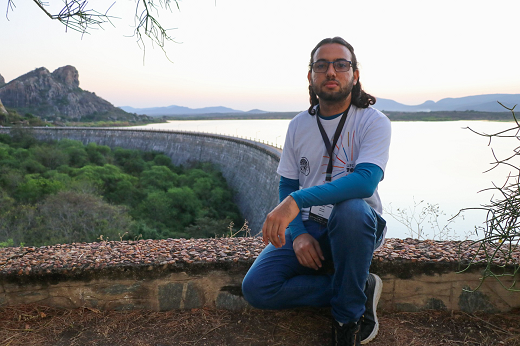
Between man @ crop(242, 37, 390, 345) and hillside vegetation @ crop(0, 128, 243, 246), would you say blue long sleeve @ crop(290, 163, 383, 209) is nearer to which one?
man @ crop(242, 37, 390, 345)

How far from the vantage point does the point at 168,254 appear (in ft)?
7.40

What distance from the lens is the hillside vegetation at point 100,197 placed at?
671 inches

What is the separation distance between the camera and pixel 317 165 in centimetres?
190

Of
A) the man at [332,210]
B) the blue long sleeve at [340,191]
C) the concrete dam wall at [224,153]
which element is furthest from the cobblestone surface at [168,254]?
the concrete dam wall at [224,153]

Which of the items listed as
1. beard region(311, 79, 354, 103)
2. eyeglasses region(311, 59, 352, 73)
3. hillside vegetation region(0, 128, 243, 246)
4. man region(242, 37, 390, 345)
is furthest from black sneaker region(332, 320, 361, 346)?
hillside vegetation region(0, 128, 243, 246)

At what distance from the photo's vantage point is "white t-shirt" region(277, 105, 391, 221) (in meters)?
1.71

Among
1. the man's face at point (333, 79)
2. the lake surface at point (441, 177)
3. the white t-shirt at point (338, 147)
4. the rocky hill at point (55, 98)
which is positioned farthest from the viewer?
the rocky hill at point (55, 98)

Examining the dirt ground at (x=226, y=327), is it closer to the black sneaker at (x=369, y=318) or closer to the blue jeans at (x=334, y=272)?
the black sneaker at (x=369, y=318)

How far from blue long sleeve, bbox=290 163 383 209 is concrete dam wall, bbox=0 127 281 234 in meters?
15.6

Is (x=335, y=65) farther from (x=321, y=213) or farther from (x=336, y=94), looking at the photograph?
(x=321, y=213)

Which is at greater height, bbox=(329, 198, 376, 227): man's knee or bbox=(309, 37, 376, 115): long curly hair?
bbox=(309, 37, 376, 115): long curly hair

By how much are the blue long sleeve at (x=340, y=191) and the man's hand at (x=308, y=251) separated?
0.77 ft

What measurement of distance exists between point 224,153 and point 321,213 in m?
28.9

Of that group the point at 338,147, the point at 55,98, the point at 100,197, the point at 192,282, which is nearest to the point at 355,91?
the point at 338,147
